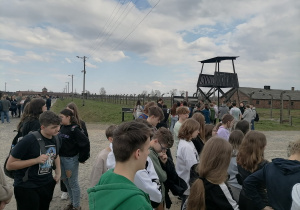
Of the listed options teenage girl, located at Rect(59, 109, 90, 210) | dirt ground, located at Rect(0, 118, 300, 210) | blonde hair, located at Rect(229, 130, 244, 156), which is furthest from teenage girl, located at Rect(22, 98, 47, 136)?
blonde hair, located at Rect(229, 130, 244, 156)

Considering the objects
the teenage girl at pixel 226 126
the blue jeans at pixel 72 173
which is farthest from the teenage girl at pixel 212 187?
the teenage girl at pixel 226 126

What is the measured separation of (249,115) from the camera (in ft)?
42.8

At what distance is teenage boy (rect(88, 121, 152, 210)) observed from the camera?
55.6 inches

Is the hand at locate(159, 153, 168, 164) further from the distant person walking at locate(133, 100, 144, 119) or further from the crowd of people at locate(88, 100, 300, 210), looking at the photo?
the distant person walking at locate(133, 100, 144, 119)

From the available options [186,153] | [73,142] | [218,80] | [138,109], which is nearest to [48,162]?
[73,142]

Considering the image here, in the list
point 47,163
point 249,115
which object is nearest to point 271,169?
point 47,163

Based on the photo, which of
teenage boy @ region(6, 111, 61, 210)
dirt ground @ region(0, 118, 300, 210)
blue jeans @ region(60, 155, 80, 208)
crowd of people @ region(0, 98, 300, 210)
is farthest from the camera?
dirt ground @ region(0, 118, 300, 210)

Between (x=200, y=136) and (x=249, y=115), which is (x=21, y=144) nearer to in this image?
(x=200, y=136)

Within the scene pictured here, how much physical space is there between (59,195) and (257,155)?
402 centimetres

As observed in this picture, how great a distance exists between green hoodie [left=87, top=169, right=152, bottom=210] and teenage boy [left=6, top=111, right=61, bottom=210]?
1.81 m

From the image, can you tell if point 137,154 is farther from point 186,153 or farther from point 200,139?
point 200,139

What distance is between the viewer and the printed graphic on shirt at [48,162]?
10.3ft

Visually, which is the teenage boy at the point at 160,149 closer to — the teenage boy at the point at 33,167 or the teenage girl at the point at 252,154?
the teenage girl at the point at 252,154

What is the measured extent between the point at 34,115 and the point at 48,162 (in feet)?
3.20
